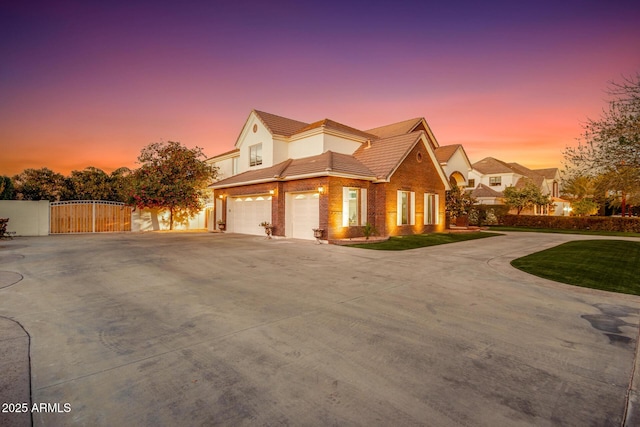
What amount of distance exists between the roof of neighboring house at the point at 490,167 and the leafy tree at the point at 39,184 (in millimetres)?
53964

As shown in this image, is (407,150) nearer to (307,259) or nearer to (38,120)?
(307,259)

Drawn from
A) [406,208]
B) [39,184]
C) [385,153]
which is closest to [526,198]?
[406,208]

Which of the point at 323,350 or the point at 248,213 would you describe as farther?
the point at 248,213

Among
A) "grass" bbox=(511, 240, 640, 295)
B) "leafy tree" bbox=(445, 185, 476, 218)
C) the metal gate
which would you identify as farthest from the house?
"grass" bbox=(511, 240, 640, 295)

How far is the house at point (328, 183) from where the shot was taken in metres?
16.5

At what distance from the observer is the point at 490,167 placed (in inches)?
1863

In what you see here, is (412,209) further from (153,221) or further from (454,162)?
(153,221)

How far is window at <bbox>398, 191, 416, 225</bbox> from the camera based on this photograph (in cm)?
1897

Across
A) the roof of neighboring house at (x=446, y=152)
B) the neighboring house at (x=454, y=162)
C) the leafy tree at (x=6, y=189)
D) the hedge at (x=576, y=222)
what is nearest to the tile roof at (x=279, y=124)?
the roof of neighboring house at (x=446, y=152)

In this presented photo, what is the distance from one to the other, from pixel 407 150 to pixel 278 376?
17796mm

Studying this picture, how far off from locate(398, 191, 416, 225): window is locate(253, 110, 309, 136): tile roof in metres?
9.57

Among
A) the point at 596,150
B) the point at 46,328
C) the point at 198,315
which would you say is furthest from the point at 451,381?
the point at 596,150

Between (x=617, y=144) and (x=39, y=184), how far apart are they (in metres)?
37.9

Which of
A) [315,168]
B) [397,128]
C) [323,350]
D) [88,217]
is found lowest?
[323,350]
